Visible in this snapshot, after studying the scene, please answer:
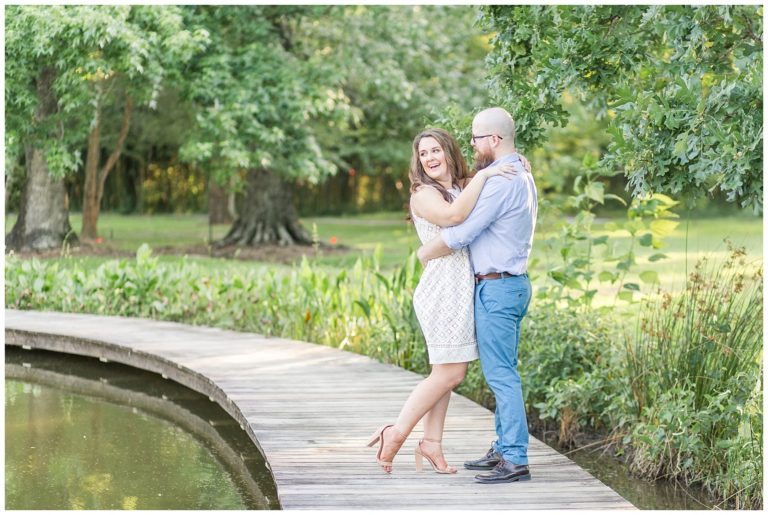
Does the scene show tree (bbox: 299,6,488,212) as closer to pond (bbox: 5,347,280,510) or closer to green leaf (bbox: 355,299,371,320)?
green leaf (bbox: 355,299,371,320)

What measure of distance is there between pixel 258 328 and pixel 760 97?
19.0 ft

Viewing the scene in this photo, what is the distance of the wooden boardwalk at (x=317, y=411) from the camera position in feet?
13.0

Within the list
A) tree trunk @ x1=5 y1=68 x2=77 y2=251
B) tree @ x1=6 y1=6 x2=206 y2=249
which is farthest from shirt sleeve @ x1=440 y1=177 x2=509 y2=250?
tree trunk @ x1=5 y1=68 x2=77 y2=251

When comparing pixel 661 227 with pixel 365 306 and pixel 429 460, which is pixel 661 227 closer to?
pixel 365 306

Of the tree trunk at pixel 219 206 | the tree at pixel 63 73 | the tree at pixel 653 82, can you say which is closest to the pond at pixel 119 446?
the tree at pixel 653 82

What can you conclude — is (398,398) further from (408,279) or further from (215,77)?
(215,77)

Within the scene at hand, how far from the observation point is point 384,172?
29562 millimetres

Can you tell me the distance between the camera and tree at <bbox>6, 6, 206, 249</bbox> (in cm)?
1221

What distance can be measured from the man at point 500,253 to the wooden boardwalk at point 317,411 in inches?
12.9

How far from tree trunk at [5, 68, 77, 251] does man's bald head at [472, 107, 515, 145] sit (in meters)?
12.3

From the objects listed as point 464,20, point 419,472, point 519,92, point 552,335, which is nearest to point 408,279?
point 552,335

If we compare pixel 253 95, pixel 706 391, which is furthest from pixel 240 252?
pixel 706 391

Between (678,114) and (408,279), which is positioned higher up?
(678,114)

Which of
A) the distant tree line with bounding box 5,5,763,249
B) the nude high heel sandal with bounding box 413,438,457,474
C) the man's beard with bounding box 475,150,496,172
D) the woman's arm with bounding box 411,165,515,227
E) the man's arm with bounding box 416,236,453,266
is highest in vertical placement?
the distant tree line with bounding box 5,5,763,249
